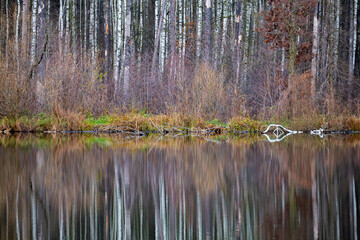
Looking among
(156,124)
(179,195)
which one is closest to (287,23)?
(156,124)

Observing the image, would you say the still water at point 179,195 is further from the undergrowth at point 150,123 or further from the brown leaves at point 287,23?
the brown leaves at point 287,23

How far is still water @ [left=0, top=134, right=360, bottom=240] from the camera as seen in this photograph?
373 cm

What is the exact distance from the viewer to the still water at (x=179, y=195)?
373 cm

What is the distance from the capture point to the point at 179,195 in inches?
201

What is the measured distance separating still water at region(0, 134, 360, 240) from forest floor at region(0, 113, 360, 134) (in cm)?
618

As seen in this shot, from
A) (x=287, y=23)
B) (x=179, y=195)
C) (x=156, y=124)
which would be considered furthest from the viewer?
(x=287, y=23)

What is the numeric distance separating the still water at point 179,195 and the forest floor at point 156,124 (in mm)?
6180

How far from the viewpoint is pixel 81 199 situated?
4.93m

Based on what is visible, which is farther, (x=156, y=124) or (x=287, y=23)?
(x=287, y=23)

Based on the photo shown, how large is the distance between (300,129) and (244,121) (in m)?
2.04

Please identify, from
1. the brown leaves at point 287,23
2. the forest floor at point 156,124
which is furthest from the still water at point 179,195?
the brown leaves at point 287,23

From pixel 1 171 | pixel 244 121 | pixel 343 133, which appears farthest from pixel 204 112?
pixel 1 171

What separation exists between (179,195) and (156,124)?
10.4 metres

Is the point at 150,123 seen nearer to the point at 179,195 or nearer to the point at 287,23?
the point at 287,23
